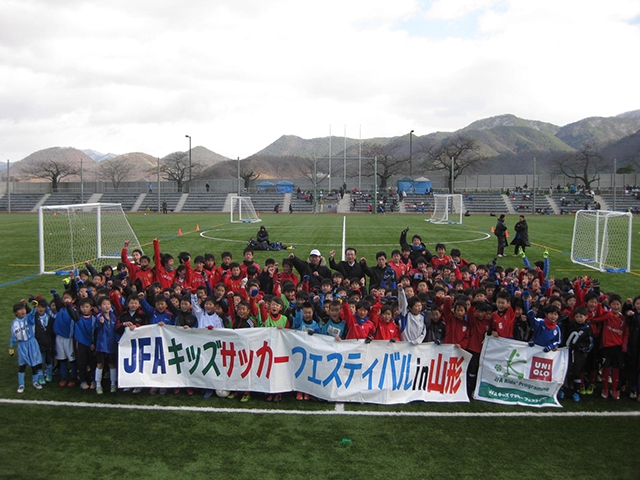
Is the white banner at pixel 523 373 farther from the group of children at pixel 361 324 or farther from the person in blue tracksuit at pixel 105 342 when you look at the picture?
the person in blue tracksuit at pixel 105 342

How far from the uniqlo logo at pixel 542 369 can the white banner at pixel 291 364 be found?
2.65 ft

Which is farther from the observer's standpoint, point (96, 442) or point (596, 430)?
point (596, 430)

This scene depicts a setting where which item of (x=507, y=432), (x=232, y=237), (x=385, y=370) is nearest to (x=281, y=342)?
(x=385, y=370)

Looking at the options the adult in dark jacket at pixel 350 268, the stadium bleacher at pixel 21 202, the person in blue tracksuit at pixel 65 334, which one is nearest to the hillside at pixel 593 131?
the stadium bleacher at pixel 21 202

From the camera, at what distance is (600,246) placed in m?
21.3

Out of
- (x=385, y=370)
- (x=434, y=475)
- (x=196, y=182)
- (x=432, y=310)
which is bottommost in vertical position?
(x=434, y=475)

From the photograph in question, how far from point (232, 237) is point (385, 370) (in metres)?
20.2

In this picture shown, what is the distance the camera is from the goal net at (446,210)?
38781mm

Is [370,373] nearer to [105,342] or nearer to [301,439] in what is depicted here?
[301,439]

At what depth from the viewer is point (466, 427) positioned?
18.4 feet

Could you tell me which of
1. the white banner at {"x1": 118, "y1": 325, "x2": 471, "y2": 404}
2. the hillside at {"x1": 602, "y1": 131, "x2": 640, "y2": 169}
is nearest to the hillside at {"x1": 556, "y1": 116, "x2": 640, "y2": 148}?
the hillside at {"x1": 602, "y1": 131, "x2": 640, "y2": 169}

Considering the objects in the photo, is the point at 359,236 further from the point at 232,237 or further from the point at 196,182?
the point at 196,182

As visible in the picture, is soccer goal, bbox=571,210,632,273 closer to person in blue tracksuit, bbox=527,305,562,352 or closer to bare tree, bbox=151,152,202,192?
person in blue tracksuit, bbox=527,305,562,352

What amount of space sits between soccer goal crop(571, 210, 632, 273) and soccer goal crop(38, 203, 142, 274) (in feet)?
54.7
